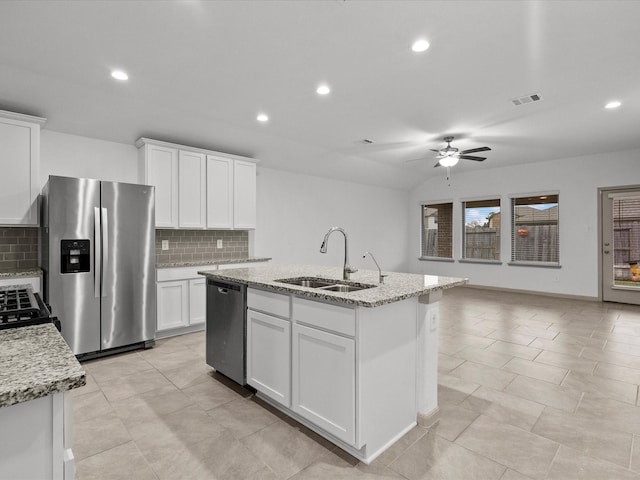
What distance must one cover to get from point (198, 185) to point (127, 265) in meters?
1.41

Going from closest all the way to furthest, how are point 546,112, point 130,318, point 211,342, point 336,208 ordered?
point 211,342 < point 130,318 < point 546,112 < point 336,208

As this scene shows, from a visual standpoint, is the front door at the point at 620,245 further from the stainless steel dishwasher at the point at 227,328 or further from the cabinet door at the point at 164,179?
the cabinet door at the point at 164,179

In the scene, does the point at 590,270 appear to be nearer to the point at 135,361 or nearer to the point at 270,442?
Result: the point at 270,442

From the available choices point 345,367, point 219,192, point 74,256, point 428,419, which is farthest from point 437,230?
point 74,256

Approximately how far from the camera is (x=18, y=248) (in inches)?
142

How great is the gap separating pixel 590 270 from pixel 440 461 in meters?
6.09

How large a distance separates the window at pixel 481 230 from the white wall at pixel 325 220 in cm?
149

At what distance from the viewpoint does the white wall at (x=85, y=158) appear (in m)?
3.80

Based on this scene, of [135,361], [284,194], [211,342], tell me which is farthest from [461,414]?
[284,194]

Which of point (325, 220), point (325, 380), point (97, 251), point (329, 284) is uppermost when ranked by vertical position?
point (325, 220)

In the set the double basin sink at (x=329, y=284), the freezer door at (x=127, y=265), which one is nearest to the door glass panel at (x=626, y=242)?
the double basin sink at (x=329, y=284)

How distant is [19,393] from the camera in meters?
0.73

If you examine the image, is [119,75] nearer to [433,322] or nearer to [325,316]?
[325,316]

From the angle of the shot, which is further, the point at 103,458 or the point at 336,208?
the point at 336,208
